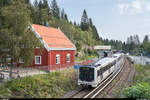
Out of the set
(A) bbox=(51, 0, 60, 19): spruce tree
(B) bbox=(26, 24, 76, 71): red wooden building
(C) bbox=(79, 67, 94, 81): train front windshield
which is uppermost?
(A) bbox=(51, 0, 60, 19): spruce tree

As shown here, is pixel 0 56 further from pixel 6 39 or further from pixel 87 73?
pixel 87 73

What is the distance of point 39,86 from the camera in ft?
52.3

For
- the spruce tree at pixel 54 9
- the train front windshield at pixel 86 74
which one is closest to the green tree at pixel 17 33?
the train front windshield at pixel 86 74

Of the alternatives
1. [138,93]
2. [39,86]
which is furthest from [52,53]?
[138,93]

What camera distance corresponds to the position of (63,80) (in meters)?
19.3

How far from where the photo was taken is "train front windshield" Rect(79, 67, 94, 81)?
57.7 feet

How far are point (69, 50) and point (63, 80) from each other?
10.4 meters

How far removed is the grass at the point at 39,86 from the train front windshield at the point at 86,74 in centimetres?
205

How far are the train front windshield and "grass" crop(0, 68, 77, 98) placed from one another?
2047 millimetres

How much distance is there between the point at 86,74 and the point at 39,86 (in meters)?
5.17

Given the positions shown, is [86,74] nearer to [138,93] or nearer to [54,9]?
[138,93]

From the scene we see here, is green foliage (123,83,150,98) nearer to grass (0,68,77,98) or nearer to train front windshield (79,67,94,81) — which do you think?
train front windshield (79,67,94,81)

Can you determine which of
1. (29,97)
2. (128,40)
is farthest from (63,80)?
(128,40)

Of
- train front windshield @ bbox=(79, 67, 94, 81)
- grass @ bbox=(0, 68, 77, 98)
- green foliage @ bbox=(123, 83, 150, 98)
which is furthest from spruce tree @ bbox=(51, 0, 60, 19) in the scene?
green foliage @ bbox=(123, 83, 150, 98)
